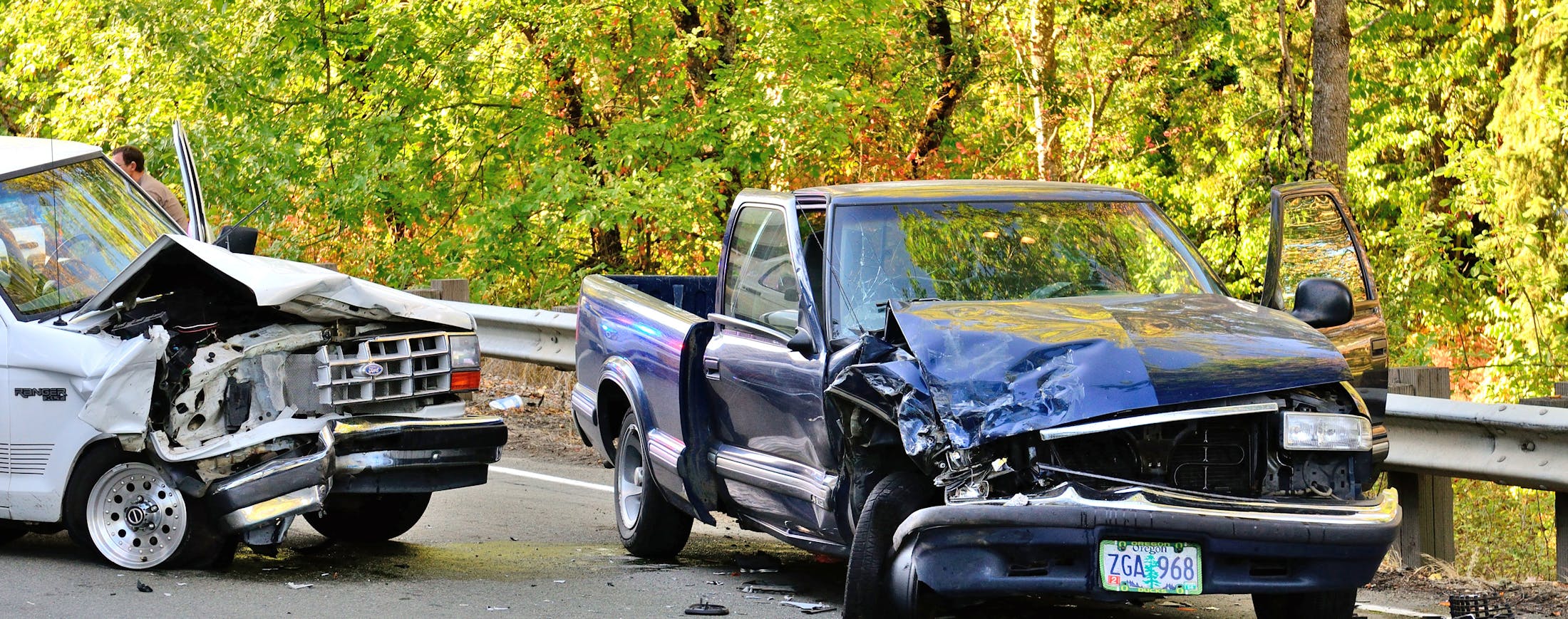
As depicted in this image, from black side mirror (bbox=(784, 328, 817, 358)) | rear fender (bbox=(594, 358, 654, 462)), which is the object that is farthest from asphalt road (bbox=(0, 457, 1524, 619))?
black side mirror (bbox=(784, 328, 817, 358))

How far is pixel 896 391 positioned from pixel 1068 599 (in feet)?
5.65

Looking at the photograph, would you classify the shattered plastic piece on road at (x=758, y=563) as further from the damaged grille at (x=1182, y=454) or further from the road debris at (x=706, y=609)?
the damaged grille at (x=1182, y=454)

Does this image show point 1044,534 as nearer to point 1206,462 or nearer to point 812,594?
point 1206,462

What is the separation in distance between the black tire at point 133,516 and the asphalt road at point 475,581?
89mm

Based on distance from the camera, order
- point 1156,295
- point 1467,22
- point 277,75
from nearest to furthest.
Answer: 1. point 1156,295
2. point 277,75
3. point 1467,22

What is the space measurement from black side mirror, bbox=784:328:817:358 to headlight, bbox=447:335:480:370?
2067 mm

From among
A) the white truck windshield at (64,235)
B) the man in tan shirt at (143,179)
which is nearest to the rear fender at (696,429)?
the white truck windshield at (64,235)

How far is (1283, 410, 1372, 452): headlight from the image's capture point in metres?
5.20

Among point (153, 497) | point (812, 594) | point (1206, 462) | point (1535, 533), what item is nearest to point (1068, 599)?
point (812, 594)

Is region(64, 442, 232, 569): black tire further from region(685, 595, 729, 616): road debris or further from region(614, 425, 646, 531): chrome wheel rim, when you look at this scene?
region(685, 595, 729, 616): road debris

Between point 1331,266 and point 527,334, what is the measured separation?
6.66 meters

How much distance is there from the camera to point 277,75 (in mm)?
16984

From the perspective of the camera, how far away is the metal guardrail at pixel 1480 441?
6.61 meters

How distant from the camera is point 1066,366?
17.4ft
